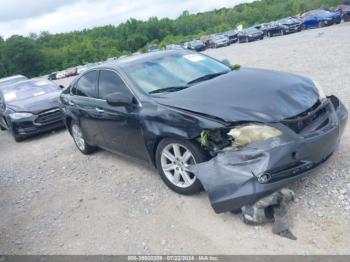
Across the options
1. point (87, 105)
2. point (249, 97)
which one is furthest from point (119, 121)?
point (249, 97)

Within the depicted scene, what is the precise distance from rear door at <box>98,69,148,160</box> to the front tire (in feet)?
1.23

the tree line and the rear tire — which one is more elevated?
the rear tire

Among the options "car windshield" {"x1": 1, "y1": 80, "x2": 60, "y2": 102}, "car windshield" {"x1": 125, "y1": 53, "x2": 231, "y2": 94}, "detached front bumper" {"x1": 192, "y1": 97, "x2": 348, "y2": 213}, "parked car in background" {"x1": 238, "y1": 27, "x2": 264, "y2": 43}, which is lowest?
"parked car in background" {"x1": 238, "y1": 27, "x2": 264, "y2": 43}

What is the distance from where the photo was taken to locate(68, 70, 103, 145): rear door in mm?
5613

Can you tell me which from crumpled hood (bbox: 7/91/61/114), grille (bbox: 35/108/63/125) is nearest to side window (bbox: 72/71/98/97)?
grille (bbox: 35/108/63/125)

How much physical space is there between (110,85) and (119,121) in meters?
0.60

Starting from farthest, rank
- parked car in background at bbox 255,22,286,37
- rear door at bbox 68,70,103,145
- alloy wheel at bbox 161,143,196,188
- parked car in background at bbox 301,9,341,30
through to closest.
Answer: parked car in background at bbox 255,22,286,37, parked car in background at bbox 301,9,341,30, rear door at bbox 68,70,103,145, alloy wheel at bbox 161,143,196,188

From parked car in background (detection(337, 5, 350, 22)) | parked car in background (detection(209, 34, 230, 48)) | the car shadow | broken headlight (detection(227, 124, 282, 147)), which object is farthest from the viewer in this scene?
parked car in background (detection(209, 34, 230, 48))

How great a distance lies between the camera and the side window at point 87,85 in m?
5.67

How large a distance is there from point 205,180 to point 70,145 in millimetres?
4838

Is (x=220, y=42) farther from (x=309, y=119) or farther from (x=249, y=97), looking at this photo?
(x=309, y=119)

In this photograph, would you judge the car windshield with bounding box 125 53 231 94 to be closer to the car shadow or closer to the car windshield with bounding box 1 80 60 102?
the car shadow

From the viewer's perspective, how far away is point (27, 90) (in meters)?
10.1

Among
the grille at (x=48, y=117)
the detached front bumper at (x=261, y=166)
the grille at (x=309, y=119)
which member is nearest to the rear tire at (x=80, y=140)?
Result: the grille at (x=48, y=117)
